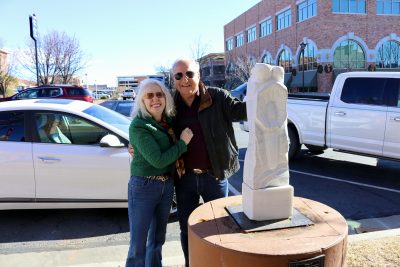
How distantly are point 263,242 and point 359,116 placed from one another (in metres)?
5.49

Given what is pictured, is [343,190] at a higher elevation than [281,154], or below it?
below

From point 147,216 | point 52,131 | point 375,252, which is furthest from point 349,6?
point 147,216

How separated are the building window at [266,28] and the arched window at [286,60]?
3.72m

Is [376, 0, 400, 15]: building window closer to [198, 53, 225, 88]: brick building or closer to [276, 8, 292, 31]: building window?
[276, 8, 292, 31]: building window

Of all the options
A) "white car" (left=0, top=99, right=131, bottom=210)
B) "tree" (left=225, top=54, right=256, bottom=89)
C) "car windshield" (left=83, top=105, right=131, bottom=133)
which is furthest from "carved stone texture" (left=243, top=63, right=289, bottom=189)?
"tree" (left=225, top=54, right=256, bottom=89)

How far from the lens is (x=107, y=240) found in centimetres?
452

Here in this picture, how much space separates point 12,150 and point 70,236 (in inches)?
47.5

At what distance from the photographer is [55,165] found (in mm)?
4715

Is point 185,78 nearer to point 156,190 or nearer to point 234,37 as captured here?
point 156,190

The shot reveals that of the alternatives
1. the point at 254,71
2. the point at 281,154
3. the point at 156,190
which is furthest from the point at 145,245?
the point at 254,71

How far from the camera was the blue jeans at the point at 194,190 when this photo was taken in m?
2.96

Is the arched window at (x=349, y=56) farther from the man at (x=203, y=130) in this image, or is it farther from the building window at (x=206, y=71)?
the building window at (x=206, y=71)

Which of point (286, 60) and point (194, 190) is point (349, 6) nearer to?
point (286, 60)

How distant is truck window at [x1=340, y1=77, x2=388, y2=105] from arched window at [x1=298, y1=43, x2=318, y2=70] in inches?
1065
